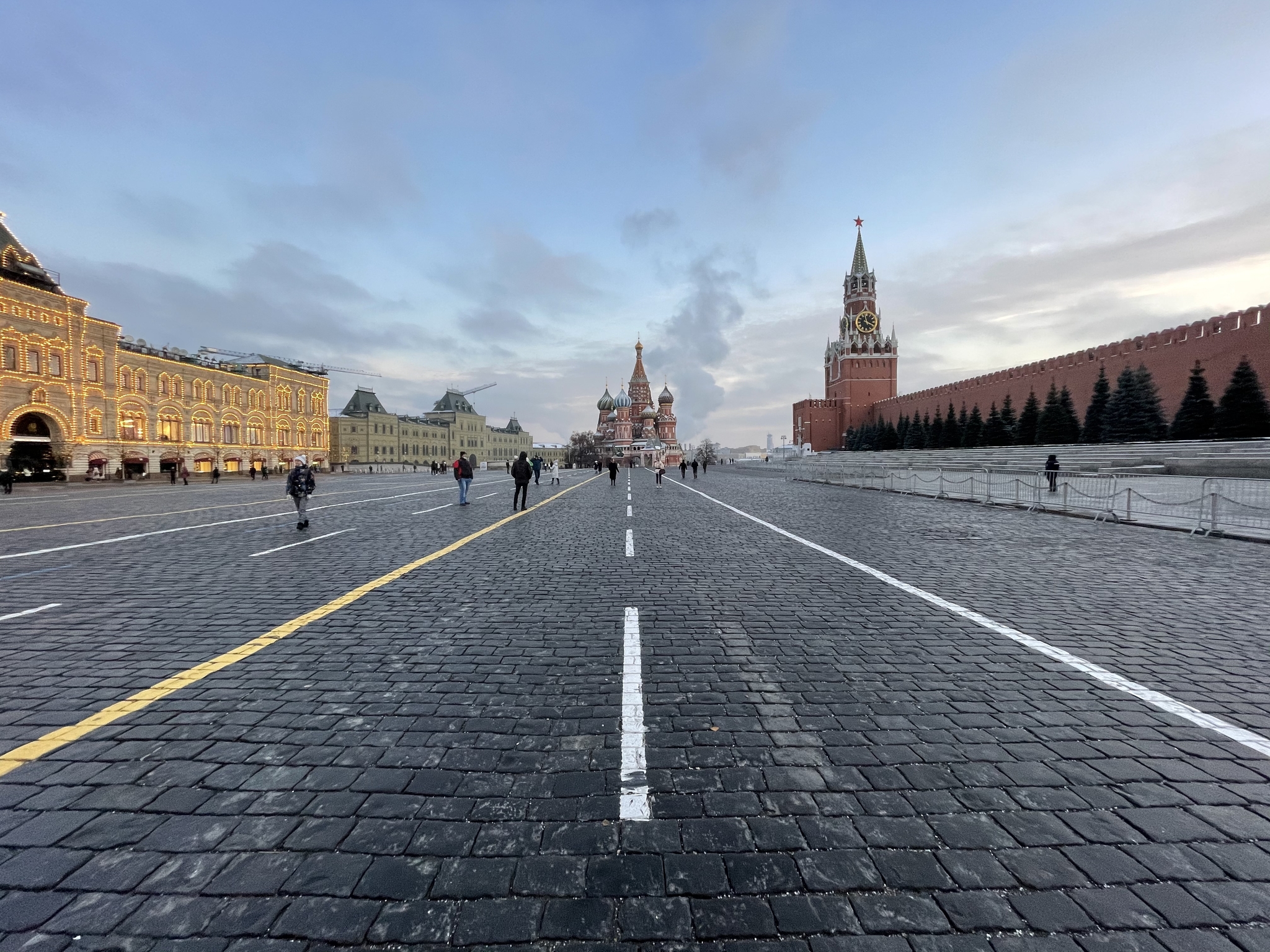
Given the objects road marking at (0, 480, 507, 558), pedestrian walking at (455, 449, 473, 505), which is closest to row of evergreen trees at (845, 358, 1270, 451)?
pedestrian walking at (455, 449, 473, 505)

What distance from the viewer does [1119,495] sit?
47.9ft

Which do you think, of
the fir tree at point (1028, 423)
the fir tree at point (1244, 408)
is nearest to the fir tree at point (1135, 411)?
the fir tree at point (1244, 408)

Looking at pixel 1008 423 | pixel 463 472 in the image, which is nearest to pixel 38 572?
pixel 463 472

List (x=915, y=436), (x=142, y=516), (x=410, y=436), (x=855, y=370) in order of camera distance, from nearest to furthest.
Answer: (x=142, y=516) → (x=915, y=436) → (x=855, y=370) → (x=410, y=436)

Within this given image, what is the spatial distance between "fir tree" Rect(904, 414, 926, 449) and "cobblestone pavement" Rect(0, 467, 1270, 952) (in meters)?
60.9

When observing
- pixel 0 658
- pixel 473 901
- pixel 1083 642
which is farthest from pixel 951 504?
pixel 0 658

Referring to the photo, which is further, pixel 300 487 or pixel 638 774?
pixel 300 487

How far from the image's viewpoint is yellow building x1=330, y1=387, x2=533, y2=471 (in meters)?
87.6

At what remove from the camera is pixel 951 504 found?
18.9 meters

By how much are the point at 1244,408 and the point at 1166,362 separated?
989 centimetres

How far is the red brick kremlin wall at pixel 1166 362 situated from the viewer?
32.5 meters

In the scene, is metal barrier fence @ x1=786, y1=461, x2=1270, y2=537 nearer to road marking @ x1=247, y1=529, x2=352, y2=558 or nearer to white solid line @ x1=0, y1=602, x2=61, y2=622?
road marking @ x1=247, y1=529, x2=352, y2=558

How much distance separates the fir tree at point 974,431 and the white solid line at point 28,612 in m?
58.7

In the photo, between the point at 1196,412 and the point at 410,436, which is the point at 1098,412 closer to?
the point at 1196,412
